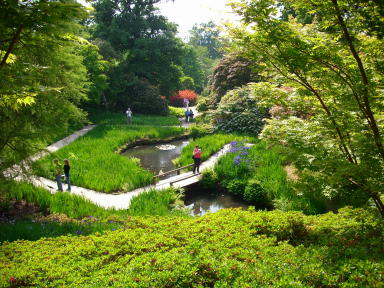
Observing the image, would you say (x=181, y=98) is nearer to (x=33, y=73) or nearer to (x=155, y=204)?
(x=155, y=204)

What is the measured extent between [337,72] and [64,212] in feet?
22.5

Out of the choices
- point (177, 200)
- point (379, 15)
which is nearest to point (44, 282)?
point (379, 15)

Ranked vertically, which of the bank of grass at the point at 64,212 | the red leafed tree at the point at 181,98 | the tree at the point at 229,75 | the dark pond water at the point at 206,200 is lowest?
the dark pond water at the point at 206,200

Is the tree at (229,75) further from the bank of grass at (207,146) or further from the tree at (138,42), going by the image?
the tree at (138,42)

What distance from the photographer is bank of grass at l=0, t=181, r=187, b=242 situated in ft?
20.6

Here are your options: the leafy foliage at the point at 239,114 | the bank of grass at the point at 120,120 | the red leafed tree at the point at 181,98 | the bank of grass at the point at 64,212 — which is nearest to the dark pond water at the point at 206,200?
the bank of grass at the point at 64,212

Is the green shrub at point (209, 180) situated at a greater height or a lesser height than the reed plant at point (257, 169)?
lesser

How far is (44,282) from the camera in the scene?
3.63m

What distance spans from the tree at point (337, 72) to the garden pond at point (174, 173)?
308 centimetres

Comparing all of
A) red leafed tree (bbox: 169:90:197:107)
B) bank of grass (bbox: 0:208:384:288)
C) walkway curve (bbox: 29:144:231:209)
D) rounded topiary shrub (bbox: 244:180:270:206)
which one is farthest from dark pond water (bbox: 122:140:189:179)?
red leafed tree (bbox: 169:90:197:107)

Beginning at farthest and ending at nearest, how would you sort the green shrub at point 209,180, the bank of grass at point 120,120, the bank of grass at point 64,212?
the bank of grass at point 120,120 → the green shrub at point 209,180 → the bank of grass at point 64,212

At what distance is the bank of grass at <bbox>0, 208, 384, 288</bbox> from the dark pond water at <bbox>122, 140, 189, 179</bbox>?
28.5 ft

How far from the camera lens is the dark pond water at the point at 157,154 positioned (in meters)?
14.2

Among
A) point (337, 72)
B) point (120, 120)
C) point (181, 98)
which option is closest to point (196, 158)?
point (337, 72)
